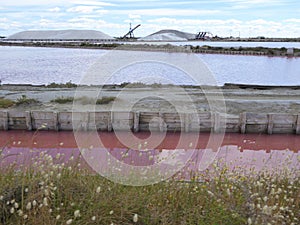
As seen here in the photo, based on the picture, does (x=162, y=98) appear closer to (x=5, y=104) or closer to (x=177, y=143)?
(x=177, y=143)

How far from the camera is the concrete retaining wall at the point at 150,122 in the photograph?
1127 cm

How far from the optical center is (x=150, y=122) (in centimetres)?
1139

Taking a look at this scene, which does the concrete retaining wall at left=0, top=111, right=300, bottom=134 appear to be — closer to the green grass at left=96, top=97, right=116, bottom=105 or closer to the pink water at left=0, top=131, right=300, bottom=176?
the pink water at left=0, top=131, right=300, bottom=176

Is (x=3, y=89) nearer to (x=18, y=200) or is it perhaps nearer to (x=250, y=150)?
(x=250, y=150)

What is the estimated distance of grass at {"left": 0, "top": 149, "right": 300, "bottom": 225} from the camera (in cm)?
319

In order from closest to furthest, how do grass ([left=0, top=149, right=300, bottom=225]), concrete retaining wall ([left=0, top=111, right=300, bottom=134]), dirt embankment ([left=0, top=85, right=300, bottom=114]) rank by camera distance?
grass ([left=0, top=149, right=300, bottom=225])
concrete retaining wall ([left=0, top=111, right=300, bottom=134])
dirt embankment ([left=0, top=85, right=300, bottom=114])

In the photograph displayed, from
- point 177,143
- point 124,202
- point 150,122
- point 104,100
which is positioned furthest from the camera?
point 104,100

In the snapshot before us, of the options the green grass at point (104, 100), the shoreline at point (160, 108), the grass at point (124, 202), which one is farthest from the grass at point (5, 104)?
the grass at point (124, 202)

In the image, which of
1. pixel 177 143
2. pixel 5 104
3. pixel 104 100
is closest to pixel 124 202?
pixel 177 143

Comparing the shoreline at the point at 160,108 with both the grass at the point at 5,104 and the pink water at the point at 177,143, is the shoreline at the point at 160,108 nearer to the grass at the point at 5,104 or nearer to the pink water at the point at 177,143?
the grass at the point at 5,104

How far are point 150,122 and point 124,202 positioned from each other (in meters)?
7.90

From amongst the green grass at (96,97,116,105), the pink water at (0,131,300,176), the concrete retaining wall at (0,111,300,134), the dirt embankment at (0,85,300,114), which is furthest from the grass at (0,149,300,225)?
the green grass at (96,97,116,105)

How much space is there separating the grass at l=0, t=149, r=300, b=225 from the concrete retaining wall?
7108mm

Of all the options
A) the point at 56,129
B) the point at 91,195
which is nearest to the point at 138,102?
the point at 56,129
